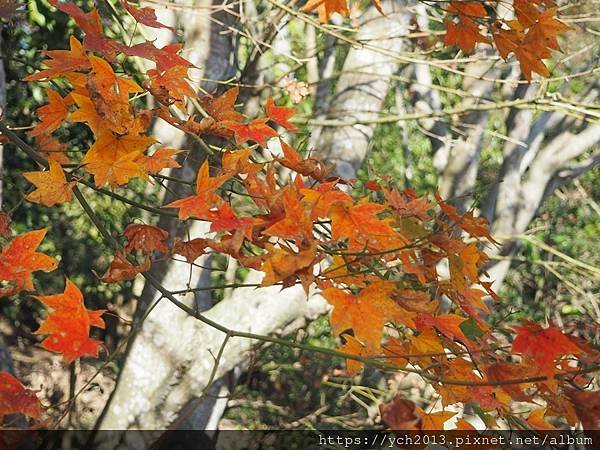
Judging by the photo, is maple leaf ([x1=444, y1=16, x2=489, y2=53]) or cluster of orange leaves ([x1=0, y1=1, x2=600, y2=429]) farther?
maple leaf ([x1=444, y1=16, x2=489, y2=53])

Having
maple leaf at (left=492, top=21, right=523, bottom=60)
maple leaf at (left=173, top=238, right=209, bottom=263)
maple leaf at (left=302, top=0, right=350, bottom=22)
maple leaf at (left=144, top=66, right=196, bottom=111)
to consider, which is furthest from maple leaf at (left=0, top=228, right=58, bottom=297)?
maple leaf at (left=492, top=21, right=523, bottom=60)

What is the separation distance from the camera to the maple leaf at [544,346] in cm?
100

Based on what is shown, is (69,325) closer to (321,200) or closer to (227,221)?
(227,221)

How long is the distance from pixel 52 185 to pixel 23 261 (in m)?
0.15

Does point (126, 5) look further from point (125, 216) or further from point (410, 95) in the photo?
point (410, 95)

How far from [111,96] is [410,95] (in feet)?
11.9

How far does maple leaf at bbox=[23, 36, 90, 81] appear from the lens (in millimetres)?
1171

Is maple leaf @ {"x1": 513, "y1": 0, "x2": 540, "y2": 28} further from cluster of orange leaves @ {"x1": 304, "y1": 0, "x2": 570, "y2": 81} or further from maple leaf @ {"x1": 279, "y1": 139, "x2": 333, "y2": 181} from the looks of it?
maple leaf @ {"x1": 279, "y1": 139, "x2": 333, "y2": 181}

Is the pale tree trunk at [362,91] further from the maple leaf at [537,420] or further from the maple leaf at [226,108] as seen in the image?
the maple leaf at [537,420]

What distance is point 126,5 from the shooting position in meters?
1.38

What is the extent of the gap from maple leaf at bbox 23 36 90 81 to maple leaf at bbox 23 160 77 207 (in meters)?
0.15

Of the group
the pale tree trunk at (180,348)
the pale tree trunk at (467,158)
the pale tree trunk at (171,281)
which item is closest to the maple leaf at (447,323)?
the pale tree trunk at (180,348)

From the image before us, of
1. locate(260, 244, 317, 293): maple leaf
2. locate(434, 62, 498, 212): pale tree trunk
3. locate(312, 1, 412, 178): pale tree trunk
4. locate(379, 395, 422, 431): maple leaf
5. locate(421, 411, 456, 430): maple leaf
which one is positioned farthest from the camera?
locate(434, 62, 498, 212): pale tree trunk

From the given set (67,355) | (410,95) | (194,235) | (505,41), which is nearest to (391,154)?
(410,95)
